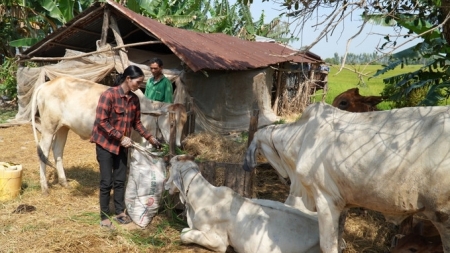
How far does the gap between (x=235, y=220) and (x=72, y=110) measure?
3211 mm

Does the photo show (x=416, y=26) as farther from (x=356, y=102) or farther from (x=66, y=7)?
(x=66, y=7)

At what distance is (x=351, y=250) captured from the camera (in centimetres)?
413

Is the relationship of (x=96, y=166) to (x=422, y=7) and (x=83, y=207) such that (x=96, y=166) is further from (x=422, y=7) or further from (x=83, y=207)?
(x=422, y=7)

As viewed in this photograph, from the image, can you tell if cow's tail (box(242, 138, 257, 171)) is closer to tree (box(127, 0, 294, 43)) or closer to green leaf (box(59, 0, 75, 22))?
tree (box(127, 0, 294, 43))

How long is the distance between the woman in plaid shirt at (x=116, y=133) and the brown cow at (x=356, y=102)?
2.70 meters

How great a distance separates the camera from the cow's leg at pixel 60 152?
6.27 metres

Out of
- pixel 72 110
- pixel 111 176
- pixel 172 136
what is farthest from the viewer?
pixel 72 110

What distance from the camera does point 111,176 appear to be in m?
4.68

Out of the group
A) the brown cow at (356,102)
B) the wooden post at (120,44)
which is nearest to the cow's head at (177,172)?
the brown cow at (356,102)

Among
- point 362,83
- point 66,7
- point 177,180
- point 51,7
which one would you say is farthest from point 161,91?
point 51,7

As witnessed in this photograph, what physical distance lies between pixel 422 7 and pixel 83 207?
4.72 metres

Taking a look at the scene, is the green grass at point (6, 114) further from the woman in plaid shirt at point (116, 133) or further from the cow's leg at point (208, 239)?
the cow's leg at point (208, 239)

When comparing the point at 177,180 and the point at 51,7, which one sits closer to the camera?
the point at 177,180

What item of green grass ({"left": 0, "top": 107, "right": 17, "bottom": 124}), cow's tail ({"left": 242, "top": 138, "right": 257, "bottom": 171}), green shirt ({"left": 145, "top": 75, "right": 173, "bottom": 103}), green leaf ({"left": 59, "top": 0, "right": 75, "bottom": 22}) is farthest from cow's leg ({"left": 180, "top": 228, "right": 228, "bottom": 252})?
green leaf ({"left": 59, "top": 0, "right": 75, "bottom": 22})
